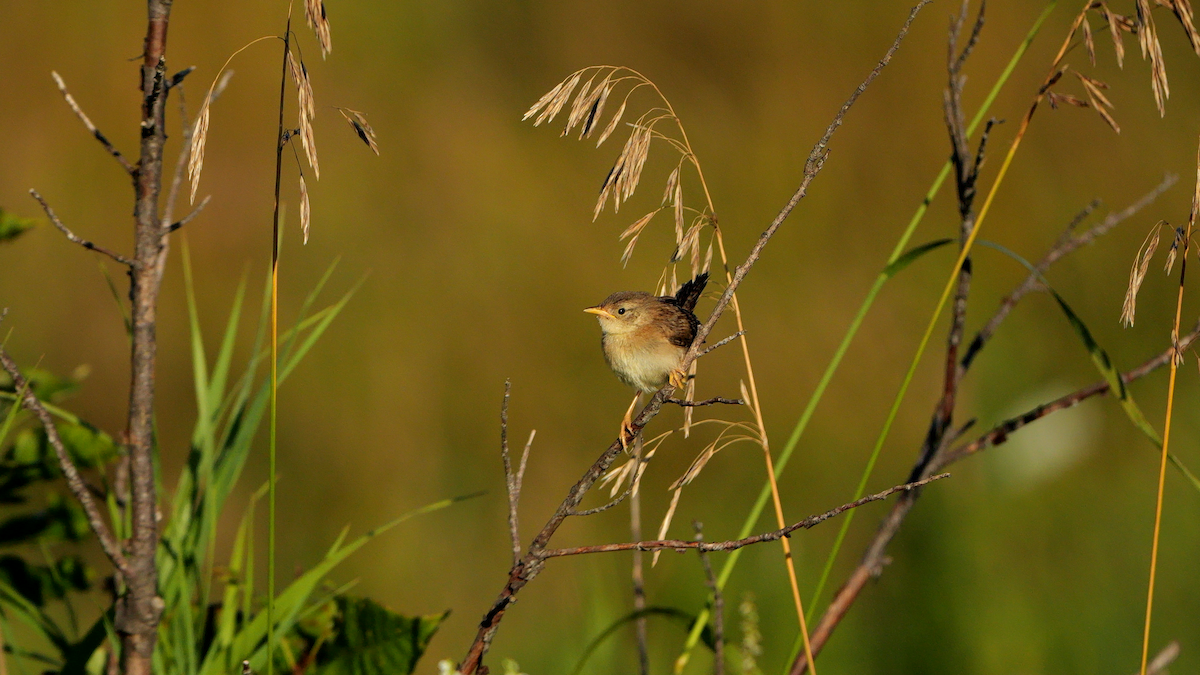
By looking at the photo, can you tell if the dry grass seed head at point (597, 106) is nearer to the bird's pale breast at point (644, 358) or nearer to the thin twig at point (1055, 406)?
the thin twig at point (1055, 406)

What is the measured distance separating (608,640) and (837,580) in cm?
160

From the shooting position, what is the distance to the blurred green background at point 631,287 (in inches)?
122

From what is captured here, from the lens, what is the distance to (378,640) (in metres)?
1.71

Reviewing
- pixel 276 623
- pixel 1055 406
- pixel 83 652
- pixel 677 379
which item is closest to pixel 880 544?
pixel 1055 406

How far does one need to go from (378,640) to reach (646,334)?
1.23 metres

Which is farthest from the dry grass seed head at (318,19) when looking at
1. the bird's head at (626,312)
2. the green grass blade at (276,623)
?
the bird's head at (626,312)

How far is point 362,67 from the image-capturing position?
4.72 metres

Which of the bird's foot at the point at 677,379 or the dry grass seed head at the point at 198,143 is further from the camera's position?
the bird's foot at the point at 677,379

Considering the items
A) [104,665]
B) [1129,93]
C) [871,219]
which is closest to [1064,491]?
[871,219]

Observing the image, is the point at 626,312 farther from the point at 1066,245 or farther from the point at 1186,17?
the point at 1186,17

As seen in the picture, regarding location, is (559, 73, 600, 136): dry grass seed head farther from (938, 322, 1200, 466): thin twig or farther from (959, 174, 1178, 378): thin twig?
(938, 322, 1200, 466): thin twig

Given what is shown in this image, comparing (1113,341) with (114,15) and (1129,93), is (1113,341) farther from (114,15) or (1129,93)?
(114,15)

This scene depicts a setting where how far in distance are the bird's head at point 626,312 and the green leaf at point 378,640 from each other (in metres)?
1.22

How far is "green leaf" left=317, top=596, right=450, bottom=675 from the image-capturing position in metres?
1.69
